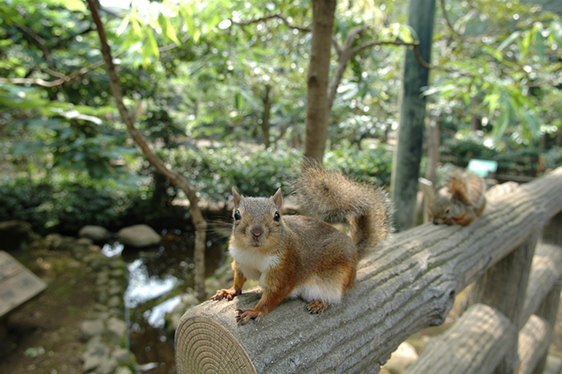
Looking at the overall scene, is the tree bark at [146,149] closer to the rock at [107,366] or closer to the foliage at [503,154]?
the rock at [107,366]

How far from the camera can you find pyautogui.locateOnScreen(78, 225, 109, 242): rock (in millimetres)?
6207

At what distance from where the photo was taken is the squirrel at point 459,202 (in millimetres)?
2199

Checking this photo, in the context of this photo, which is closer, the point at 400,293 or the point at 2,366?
the point at 400,293

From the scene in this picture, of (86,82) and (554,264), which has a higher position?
(86,82)

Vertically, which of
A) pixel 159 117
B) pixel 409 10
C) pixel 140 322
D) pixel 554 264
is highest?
pixel 409 10

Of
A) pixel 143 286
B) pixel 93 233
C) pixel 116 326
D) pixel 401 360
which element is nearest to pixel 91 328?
pixel 116 326

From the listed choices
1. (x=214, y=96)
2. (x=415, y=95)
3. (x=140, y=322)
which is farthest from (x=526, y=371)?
(x=214, y=96)

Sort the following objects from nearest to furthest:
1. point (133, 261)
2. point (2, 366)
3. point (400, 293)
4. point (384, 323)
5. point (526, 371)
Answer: point (384, 323) < point (400, 293) < point (526, 371) < point (2, 366) < point (133, 261)

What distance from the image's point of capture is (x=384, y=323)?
1.18 m

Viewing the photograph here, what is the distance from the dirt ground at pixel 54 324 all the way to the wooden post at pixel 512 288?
1439 millimetres

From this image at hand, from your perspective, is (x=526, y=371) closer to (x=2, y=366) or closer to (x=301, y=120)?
(x=2, y=366)

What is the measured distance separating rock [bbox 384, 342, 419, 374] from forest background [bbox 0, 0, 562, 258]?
213 cm

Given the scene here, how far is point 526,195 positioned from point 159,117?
596 centimetres

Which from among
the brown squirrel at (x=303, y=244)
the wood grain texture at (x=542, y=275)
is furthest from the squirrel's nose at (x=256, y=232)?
the wood grain texture at (x=542, y=275)
